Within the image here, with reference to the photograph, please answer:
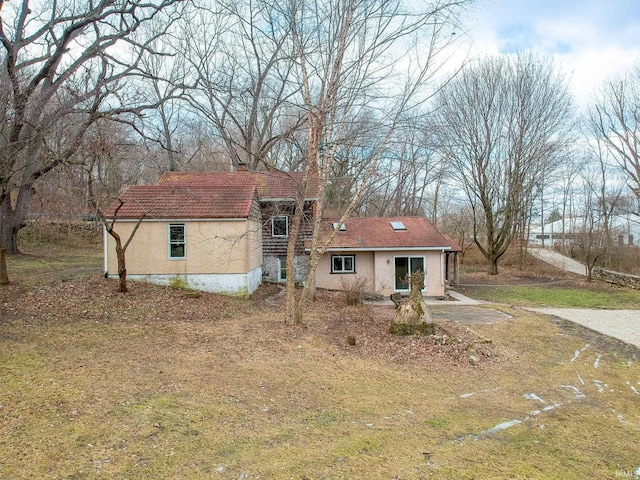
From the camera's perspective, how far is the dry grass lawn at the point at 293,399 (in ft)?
13.1

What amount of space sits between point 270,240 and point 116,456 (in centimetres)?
1598

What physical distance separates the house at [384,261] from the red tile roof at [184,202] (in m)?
4.74

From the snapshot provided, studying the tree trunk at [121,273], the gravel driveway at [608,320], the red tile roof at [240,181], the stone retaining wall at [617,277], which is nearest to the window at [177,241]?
A: the tree trunk at [121,273]

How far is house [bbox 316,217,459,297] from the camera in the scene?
59.9ft

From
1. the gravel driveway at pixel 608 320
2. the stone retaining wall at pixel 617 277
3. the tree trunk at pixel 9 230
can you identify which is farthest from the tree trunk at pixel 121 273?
the stone retaining wall at pixel 617 277

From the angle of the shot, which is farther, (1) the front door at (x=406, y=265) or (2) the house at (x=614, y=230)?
(2) the house at (x=614, y=230)

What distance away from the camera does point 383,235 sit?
751 inches

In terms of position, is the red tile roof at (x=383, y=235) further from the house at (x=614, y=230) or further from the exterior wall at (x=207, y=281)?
the house at (x=614, y=230)

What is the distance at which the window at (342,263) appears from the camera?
18906 millimetres

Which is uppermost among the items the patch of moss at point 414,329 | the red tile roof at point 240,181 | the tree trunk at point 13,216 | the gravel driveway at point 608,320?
the red tile roof at point 240,181

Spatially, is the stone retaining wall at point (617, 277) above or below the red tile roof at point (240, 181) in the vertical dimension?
below

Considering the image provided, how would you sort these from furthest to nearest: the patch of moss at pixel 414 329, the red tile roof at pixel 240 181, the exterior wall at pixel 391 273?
the red tile roof at pixel 240 181
the exterior wall at pixel 391 273
the patch of moss at pixel 414 329

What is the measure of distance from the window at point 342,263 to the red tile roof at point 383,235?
727mm

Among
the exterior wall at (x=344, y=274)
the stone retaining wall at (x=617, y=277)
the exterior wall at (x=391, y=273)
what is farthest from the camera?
the stone retaining wall at (x=617, y=277)
